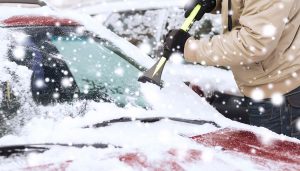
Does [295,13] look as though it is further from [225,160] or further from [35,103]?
[35,103]

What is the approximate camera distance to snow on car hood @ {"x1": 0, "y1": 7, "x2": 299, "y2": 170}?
1.76 meters

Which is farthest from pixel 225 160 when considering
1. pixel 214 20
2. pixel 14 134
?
pixel 214 20

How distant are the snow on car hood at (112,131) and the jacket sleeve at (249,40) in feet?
0.97

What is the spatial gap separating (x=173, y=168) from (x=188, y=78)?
2714 mm

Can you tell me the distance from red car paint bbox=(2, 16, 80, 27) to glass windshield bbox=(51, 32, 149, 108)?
4.1 inches

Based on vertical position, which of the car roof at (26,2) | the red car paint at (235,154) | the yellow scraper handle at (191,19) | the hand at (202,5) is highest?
the car roof at (26,2)

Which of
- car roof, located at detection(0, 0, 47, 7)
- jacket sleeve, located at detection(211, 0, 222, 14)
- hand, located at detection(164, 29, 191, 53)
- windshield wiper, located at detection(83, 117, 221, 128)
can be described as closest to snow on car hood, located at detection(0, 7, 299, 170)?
windshield wiper, located at detection(83, 117, 221, 128)

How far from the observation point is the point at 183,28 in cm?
245

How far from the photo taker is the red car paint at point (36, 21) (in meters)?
2.50

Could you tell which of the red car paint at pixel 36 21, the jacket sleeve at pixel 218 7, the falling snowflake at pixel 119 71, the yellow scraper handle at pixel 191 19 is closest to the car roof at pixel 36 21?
the red car paint at pixel 36 21

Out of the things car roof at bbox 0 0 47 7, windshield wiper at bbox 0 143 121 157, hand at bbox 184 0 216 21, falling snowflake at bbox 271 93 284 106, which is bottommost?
windshield wiper at bbox 0 143 121 157

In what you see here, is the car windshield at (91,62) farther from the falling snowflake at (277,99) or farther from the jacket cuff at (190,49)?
the falling snowflake at (277,99)

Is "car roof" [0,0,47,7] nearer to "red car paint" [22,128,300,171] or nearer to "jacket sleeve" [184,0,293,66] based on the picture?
"jacket sleeve" [184,0,293,66]

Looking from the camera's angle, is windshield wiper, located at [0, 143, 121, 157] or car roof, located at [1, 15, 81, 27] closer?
windshield wiper, located at [0, 143, 121, 157]
